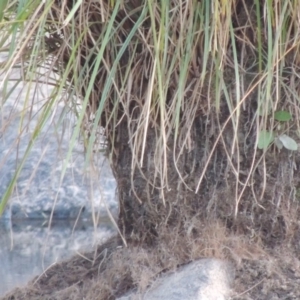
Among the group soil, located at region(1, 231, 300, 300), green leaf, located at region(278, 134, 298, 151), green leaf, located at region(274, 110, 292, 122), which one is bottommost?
soil, located at region(1, 231, 300, 300)

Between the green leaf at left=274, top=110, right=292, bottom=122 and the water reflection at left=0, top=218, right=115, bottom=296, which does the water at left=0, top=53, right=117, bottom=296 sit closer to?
the water reflection at left=0, top=218, right=115, bottom=296

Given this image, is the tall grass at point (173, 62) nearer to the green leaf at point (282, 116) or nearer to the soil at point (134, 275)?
the green leaf at point (282, 116)

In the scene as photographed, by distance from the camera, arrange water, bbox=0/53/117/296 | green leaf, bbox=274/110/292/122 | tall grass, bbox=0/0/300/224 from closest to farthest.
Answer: tall grass, bbox=0/0/300/224, green leaf, bbox=274/110/292/122, water, bbox=0/53/117/296

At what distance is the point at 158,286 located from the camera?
1.54 m

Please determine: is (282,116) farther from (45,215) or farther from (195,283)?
(45,215)

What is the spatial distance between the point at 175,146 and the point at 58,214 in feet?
7.07

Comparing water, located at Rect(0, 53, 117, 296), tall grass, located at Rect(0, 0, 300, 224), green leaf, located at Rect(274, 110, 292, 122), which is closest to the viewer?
tall grass, located at Rect(0, 0, 300, 224)

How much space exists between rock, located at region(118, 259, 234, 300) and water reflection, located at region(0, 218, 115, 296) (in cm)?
52

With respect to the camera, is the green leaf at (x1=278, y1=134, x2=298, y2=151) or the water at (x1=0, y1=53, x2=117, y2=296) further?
the water at (x1=0, y1=53, x2=117, y2=296)

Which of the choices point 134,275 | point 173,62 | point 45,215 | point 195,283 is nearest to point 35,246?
point 45,215

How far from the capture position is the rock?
1.48 metres

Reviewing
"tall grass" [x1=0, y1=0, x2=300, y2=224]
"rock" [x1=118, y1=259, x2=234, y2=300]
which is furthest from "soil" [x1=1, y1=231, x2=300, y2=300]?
"tall grass" [x1=0, y1=0, x2=300, y2=224]

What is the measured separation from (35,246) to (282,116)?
1.61m

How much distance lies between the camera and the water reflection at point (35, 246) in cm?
232
